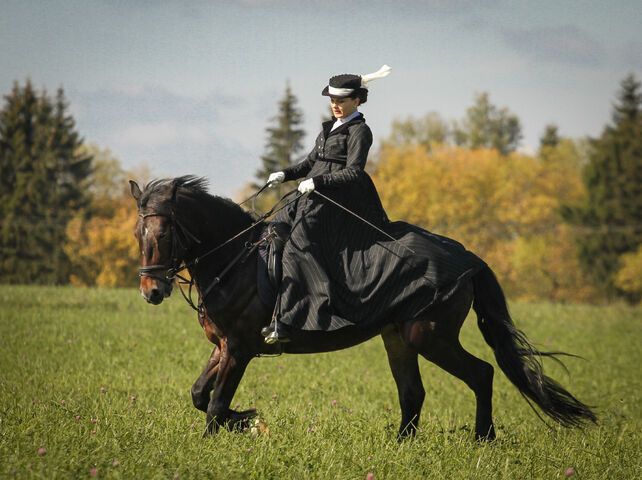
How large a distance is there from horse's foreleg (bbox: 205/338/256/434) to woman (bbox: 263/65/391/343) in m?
0.34

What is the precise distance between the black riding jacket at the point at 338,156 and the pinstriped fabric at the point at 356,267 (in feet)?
0.62

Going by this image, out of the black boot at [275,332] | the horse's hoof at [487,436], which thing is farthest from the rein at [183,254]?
the horse's hoof at [487,436]

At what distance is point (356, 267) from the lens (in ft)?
25.1

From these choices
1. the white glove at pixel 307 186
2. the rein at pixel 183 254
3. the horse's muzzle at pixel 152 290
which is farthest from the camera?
the white glove at pixel 307 186

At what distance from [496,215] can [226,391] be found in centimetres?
5679

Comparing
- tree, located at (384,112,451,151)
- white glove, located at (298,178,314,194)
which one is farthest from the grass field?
tree, located at (384,112,451,151)

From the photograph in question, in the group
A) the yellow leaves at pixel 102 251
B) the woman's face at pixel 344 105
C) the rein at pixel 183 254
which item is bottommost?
the yellow leaves at pixel 102 251

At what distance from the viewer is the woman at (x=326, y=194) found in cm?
743

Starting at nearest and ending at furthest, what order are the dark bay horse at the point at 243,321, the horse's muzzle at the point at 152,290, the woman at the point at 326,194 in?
the horse's muzzle at the point at 152,290 → the dark bay horse at the point at 243,321 → the woman at the point at 326,194

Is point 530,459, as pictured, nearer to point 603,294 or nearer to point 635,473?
point 635,473

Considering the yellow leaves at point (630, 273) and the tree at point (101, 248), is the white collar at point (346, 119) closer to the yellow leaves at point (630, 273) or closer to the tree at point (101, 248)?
the tree at point (101, 248)

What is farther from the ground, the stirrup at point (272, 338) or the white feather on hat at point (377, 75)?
the white feather on hat at point (377, 75)

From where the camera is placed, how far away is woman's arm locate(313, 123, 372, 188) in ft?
24.4

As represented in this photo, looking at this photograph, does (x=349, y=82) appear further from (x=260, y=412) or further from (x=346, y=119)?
(x=260, y=412)
